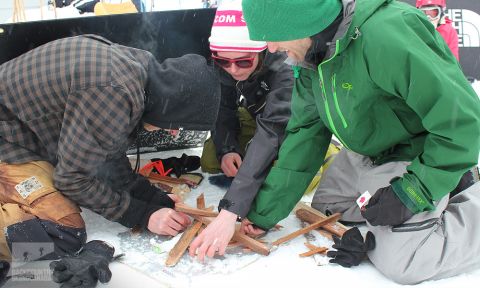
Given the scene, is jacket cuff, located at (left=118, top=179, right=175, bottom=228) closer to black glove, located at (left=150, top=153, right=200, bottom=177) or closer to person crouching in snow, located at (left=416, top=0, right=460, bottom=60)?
black glove, located at (left=150, top=153, right=200, bottom=177)

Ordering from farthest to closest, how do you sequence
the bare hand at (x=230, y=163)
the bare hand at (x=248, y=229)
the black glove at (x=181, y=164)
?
1. the black glove at (x=181, y=164)
2. the bare hand at (x=230, y=163)
3. the bare hand at (x=248, y=229)

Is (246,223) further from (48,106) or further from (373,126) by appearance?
(48,106)

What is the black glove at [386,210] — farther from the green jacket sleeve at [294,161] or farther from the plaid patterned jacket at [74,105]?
the plaid patterned jacket at [74,105]

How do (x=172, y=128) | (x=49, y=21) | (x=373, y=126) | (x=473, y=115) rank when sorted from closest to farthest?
(x=473, y=115) < (x=373, y=126) < (x=172, y=128) < (x=49, y=21)

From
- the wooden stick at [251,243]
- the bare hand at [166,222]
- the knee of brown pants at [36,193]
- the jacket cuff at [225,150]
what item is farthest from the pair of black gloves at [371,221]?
the knee of brown pants at [36,193]

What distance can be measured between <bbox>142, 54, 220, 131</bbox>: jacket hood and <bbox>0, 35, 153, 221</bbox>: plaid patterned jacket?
0.07m

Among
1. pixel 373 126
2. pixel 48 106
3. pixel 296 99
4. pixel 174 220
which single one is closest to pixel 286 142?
pixel 296 99

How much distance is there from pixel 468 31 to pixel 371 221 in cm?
480

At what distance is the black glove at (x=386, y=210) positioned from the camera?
195cm

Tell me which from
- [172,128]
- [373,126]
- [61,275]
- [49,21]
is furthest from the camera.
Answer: [49,21]

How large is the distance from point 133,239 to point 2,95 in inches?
34.9

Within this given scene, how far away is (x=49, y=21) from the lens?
9.26 ft

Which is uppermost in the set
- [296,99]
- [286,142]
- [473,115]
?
[473,115]

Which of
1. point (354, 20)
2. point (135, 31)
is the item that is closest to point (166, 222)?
point (354, 20)
